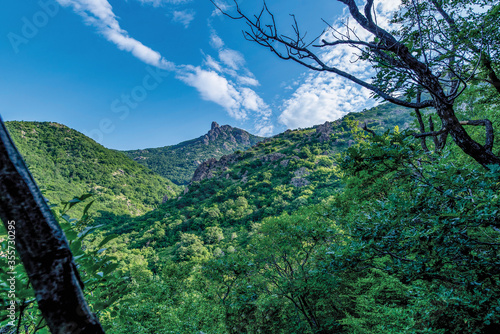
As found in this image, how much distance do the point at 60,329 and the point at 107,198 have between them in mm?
82199

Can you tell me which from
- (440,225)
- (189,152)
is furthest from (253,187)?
(189,152)

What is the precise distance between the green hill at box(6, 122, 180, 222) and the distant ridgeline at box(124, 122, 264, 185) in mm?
19597

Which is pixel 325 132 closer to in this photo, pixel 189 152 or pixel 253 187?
pixel 253 187

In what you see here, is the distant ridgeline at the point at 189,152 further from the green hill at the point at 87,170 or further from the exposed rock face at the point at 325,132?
the exposed rock face at the point at 325,132

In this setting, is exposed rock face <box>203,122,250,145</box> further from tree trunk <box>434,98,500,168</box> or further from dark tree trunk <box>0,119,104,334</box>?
dark tree trunk <box>0,119,104,334</box>

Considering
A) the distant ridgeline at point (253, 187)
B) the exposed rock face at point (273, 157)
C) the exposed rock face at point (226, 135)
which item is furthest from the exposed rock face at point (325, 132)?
the exposed rock face at point (226, 135)

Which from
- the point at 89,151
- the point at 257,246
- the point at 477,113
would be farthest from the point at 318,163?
the point at 89,151

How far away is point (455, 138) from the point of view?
2.69m

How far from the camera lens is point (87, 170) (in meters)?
74.6

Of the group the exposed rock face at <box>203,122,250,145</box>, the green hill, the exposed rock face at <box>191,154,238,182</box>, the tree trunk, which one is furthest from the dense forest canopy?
the exposed rock face at <box>203,122,250,145</box>

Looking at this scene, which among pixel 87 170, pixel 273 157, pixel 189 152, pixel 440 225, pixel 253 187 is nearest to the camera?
pixel 440 225

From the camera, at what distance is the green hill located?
63.2 meters

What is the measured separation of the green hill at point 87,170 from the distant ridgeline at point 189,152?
772 inches

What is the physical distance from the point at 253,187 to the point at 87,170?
211ft
